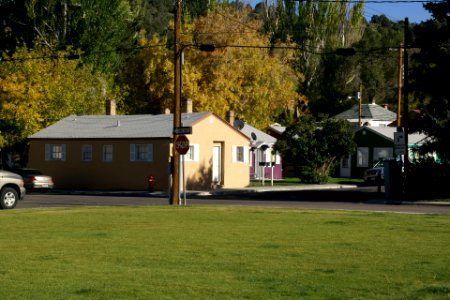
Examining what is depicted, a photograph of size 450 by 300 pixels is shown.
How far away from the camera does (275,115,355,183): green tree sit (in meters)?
59.9

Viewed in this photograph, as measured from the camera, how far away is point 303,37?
87.6 m

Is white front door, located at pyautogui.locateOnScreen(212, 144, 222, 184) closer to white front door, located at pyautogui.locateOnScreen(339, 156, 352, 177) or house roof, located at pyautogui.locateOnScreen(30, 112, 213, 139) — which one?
house roof, located at pyautogui.locateOnScreen(30, 112, 213, 139)

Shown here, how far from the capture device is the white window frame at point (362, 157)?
7294 cm

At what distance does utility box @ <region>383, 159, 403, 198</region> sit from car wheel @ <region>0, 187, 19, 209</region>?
707 inches

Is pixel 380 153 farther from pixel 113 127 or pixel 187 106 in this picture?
pixel 113 127

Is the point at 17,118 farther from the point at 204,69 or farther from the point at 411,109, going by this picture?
the point at 411,109

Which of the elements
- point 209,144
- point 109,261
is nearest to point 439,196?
point 209,144

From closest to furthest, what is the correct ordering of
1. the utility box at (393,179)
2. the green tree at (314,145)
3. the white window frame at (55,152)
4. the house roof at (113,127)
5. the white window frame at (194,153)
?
the utility box at (393,179)
the white window frame at (194,153)
the house roof at (113,127)
the white window frame at (55,152)
the green tree at (314,145)

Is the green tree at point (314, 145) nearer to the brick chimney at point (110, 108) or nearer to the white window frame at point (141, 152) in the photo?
the brick chimney at point (110, 108)

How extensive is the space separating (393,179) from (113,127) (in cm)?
1847

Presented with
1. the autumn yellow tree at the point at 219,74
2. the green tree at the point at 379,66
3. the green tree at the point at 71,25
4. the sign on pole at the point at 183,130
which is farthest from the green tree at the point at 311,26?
the sign on pole at the point at 183,130

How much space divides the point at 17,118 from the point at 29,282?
4528 centimetres

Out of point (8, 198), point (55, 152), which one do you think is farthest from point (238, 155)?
point (8, 198)

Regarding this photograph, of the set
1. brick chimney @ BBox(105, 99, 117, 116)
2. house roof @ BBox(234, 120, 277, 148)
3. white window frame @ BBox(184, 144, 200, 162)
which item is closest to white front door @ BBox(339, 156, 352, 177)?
house roof @ BBox(234, 120, 277, 148)
